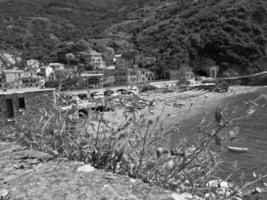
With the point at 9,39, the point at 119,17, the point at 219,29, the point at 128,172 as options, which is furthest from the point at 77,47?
the point at 128,172

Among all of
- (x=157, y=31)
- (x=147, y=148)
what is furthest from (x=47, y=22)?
(x=147, y=148)

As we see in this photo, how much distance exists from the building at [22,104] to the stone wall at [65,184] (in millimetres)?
1358

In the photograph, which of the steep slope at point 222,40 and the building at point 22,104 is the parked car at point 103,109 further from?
the steep slope at point 222,40

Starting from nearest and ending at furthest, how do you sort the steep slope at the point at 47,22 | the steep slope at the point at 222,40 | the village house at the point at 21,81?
the village house at the point at 21,81, the steep slope at the point at 222,40, the steep slope at the point at 47,22

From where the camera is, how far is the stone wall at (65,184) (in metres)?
1.41

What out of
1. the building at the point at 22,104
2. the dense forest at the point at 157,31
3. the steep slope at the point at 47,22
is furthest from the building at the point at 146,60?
the building at the point at 22,104

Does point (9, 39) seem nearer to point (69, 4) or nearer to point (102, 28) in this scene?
point (102, 28)

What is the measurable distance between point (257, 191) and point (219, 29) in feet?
274

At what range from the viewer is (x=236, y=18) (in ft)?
265

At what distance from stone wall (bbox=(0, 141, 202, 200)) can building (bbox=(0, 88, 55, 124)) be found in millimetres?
1358

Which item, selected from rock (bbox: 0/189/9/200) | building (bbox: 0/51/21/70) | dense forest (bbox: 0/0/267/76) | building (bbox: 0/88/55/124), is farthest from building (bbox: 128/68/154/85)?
building (bbox: 0/51/21/70)

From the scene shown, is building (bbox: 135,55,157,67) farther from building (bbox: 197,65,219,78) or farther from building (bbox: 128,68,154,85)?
building (bbox: 197,65,219,78)

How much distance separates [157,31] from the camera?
100 metres

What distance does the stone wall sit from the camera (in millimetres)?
1411
